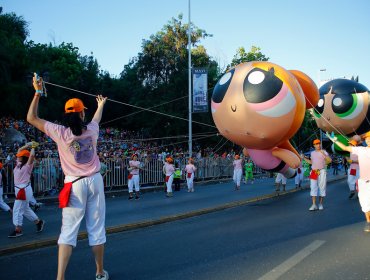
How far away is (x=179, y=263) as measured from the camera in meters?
5.77

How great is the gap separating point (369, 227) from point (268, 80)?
11.6ft

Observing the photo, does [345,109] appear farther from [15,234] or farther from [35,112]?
[35,112]

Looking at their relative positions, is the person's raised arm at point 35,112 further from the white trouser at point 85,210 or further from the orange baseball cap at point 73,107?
the white trouser at point 85,210

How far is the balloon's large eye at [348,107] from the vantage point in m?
13.1

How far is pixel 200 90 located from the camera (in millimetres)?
20891

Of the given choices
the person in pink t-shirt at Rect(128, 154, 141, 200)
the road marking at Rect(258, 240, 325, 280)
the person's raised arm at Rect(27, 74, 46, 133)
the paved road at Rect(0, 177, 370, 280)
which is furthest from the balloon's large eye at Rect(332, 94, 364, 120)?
the person's raised arm at Rect(27, 74, 46, 133)

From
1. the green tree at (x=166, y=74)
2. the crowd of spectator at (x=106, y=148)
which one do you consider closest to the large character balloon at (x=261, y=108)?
the crowd of spectator at (x=106, y=148)

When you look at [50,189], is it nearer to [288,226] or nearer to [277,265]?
[288,226]

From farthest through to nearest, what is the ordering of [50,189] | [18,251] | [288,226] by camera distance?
[50,189]
[288,226]
[18,251]

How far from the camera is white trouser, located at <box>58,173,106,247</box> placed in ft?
14.8

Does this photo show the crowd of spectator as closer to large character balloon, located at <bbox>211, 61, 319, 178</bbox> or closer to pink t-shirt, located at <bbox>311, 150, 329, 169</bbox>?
pink t-shirt, located at <bbox>311, 150, 329, 169</bbox>

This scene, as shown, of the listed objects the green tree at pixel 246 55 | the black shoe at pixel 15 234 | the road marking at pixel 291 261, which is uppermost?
the green tree at pixel 246 55

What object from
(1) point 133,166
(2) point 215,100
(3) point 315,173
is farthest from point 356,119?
(1) point 133,166

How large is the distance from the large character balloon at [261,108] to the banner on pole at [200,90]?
11505 mm
